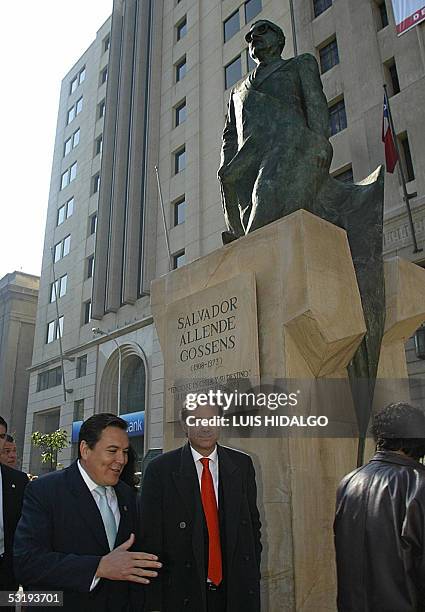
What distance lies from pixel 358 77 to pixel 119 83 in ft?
62.4

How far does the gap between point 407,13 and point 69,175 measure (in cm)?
2693

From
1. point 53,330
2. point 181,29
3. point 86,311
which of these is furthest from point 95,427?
point 181,29

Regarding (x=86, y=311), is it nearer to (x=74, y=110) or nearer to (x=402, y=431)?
(x=74, y=110)

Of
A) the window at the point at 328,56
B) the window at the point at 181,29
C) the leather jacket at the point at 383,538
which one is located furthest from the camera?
the window at the point at 181,29

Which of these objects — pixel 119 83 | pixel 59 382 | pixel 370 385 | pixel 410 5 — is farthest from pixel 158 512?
pixel 119 83

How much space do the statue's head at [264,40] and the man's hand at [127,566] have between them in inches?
209

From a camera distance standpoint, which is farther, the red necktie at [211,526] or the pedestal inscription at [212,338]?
the pedestal inscription at [212,338]

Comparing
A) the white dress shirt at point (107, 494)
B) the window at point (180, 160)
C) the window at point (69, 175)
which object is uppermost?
the window at point (69, 175)

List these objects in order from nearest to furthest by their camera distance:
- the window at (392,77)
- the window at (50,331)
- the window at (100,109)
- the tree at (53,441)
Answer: the window at (392,77) < the tree at (53,441) < the window at (50,331) < the window at (100,109)

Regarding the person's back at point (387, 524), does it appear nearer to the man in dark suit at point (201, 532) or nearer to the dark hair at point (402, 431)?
the dark hair at point (402, 431)

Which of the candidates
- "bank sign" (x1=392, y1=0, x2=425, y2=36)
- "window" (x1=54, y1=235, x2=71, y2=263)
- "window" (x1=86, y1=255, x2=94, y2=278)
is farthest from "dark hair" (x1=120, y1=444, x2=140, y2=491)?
"window" (x1=54, y1=235, x2=71, y2=263)

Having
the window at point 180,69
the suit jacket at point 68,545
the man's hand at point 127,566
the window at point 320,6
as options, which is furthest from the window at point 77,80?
the man's hand at point 127,566

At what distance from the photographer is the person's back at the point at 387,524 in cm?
215

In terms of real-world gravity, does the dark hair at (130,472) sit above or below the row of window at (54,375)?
below
